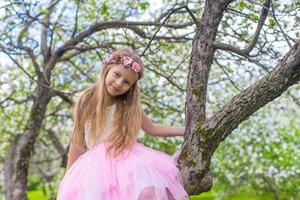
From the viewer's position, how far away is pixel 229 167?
8.75 meters

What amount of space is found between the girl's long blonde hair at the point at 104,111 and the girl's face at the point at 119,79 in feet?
0.18

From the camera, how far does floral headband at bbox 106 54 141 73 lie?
3059mm

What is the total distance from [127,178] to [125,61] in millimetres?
734

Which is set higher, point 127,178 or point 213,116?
point 213,116

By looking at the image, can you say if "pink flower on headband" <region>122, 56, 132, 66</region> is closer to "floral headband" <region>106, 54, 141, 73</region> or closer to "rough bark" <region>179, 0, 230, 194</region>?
"floral headband" <region>106, 54, 141, 73</region>

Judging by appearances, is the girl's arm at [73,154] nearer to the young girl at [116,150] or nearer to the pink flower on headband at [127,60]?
the young girl at [116,150]

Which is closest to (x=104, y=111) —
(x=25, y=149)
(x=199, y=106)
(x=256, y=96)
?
(x=199, y=106)

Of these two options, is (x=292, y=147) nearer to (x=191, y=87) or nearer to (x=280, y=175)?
(x=280, y=175)

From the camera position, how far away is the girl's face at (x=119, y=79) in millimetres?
3051

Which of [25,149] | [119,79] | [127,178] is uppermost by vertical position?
[119,79]

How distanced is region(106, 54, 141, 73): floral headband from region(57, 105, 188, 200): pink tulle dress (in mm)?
436

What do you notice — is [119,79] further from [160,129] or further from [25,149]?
[25,149]

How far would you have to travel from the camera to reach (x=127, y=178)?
105 inches

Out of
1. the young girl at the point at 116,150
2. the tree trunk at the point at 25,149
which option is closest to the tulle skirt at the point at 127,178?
the young girl at the point at 116,150
